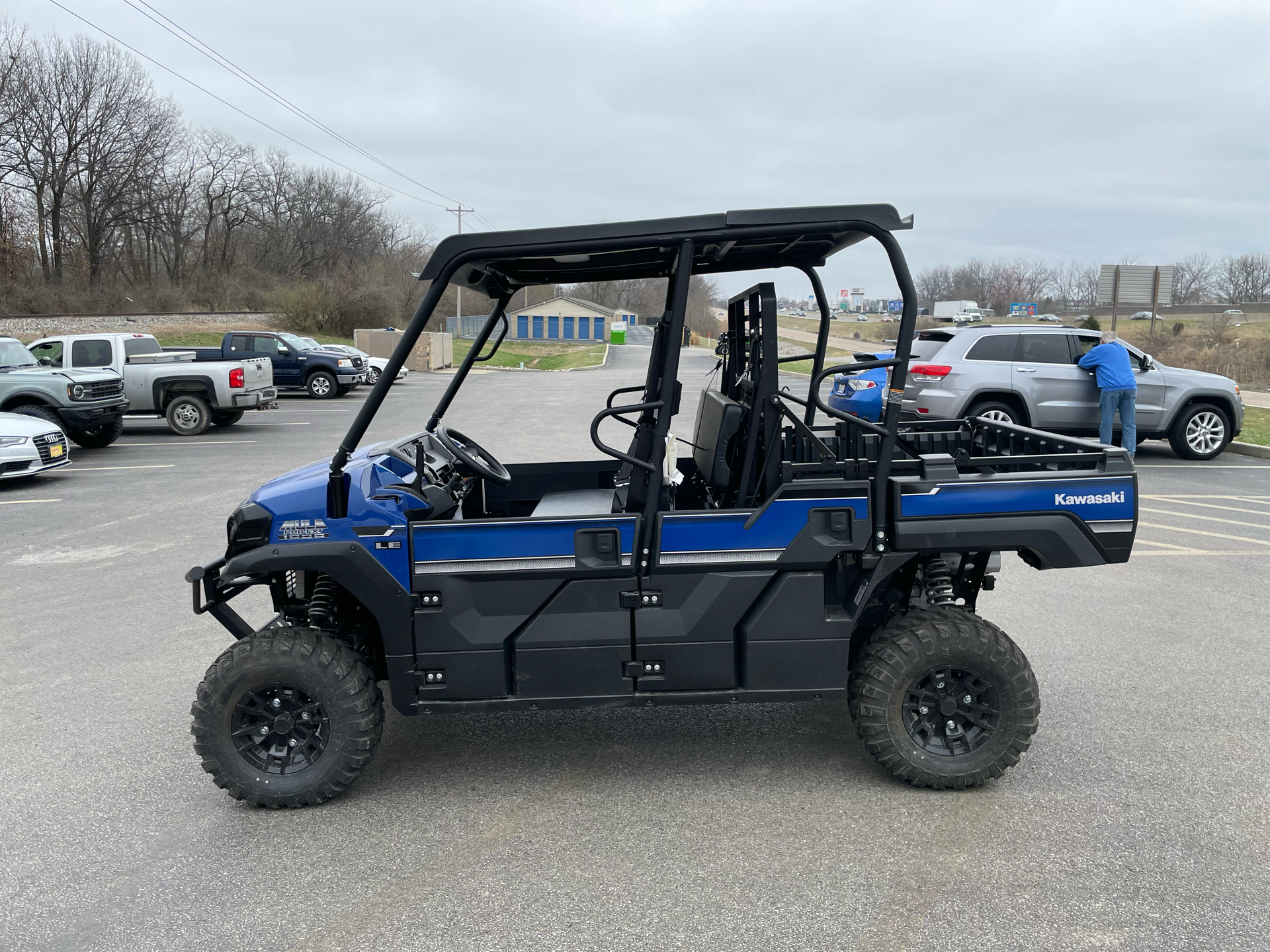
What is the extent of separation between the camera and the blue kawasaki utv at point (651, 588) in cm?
371

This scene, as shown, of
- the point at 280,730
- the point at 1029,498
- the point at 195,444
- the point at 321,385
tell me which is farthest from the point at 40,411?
the point at 1029,498

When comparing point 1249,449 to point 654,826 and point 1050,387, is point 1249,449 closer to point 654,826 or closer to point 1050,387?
point 1050,387

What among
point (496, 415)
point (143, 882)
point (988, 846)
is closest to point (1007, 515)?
point (988, 846)

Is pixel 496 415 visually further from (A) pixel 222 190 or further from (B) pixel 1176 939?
(A) pixel 222 190

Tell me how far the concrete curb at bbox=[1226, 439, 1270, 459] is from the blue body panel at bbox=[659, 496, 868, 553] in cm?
1301

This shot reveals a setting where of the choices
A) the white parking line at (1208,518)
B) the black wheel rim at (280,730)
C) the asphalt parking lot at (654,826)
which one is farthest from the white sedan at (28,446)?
the white parking line at (1208,518)

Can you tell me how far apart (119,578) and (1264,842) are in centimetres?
732

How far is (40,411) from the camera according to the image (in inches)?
541

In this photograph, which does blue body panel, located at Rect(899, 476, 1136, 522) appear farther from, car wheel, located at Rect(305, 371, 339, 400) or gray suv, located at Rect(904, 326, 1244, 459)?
car wheel, located at Rect(305, 371, 339, 400)

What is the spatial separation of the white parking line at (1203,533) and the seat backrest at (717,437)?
19.4ft

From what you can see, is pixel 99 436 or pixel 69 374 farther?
pixel 99 436

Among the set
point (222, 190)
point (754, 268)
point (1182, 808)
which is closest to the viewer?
point (1182, 808)

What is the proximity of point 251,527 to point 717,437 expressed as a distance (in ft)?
6.50

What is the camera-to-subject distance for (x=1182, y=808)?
3.72 metres
